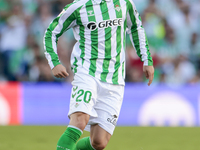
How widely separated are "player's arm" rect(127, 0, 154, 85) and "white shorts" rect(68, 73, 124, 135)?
383mm

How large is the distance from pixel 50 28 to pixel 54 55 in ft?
0.97

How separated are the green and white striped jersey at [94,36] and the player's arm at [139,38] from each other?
0.18 meters

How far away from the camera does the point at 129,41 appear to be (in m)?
9.95

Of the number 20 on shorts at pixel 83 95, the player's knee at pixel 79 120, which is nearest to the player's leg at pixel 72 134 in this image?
the player's knee at pixel 79 120

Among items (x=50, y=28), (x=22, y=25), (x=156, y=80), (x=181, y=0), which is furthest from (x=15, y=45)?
(x=50, y=28)

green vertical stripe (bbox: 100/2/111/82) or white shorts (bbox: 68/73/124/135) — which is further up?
green vertical stripe (bbox: 100/2/111/82)

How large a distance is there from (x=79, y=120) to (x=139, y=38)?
Result: 1266 mm

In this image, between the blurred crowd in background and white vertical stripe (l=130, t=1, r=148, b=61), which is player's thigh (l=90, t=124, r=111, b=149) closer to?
white vertical stripe (l=130, t=1, r=148, b=61)

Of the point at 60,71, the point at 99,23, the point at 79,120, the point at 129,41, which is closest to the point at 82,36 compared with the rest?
the point at 99,23

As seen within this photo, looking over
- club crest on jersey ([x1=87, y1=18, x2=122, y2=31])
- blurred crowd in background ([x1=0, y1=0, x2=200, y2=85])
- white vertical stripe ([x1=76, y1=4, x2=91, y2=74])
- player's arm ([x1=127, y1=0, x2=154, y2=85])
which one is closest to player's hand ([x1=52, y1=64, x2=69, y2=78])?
white vertical stripe ([x1=76, y1=4, x2=91, y2=74])

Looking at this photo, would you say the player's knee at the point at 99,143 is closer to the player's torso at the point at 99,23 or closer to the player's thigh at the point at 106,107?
the player's thigh at the point at 106,107

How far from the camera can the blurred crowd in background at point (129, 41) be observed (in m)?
9.43

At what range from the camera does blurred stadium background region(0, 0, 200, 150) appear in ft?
28.9

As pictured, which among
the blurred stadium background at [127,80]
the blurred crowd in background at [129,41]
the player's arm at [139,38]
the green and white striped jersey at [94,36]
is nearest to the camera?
the green and white striped jersey at [94,36]
